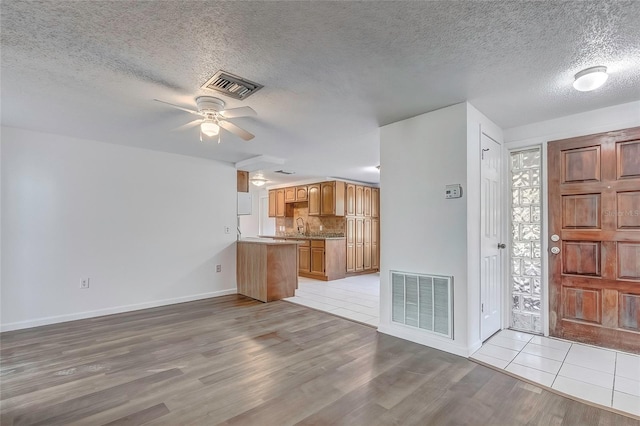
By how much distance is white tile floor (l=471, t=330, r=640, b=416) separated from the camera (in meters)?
2.05

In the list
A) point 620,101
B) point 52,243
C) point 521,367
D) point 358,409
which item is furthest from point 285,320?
point 620,101

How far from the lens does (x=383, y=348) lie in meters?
2.84

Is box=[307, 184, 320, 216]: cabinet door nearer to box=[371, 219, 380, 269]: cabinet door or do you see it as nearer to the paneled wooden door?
box=[371, 219, 380, 269]: cabinet door

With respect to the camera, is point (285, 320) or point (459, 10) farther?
point (285, 320)

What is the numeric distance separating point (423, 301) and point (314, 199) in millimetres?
4619

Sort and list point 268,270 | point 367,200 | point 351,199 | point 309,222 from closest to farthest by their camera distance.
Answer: point 268,270, point 351,199, point 367,200, point 309,222

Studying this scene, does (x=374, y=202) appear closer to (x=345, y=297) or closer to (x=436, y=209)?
(x=345, y=297)

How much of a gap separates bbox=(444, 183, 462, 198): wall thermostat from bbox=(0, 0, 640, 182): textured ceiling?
2.51 ft

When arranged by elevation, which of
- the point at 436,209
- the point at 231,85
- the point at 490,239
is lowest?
the point at 490,239

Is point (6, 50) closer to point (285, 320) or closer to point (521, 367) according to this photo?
point (285, 320)

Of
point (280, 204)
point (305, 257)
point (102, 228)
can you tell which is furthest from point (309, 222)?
point (102, 228)

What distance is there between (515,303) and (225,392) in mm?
3170

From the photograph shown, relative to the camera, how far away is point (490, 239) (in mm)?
3102

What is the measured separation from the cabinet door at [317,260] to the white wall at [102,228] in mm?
2135
